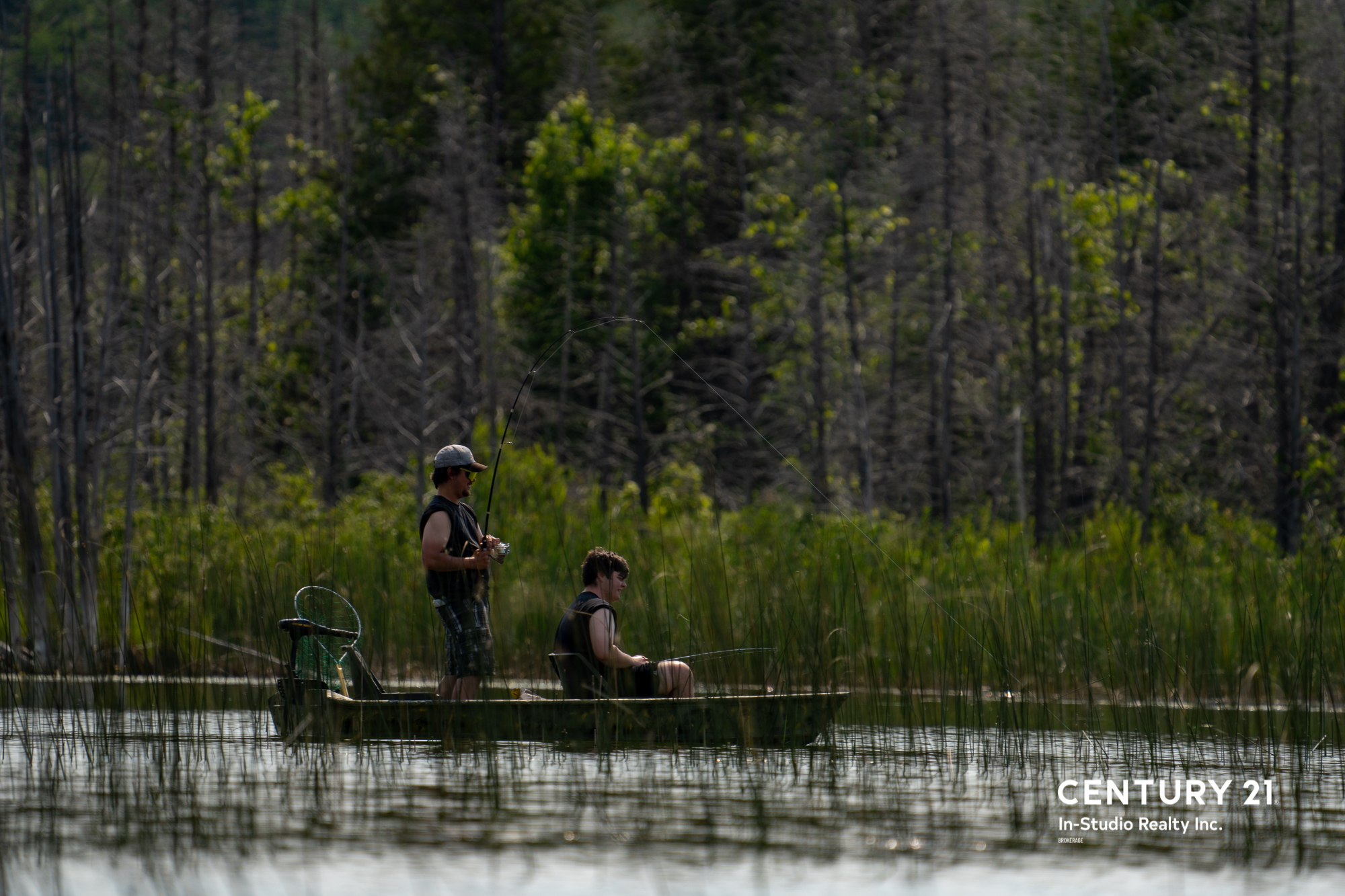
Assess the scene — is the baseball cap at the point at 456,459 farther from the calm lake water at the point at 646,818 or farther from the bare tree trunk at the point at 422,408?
the bare tree trunk at the point at 422,408

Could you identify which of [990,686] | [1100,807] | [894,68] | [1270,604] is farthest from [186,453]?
[1100,807]


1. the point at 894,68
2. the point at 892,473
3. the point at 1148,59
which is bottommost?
the point at 892,473

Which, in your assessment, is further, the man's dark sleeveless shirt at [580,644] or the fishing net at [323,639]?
the fishing net at [323,639]

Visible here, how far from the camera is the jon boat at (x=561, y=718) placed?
26.4ft

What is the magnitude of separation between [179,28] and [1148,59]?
664 inches

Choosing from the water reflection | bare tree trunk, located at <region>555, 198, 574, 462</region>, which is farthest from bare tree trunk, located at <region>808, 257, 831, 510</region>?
the water reflection

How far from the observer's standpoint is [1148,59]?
17812mm

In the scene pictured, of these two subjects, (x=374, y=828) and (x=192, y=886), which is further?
(x=374, y=828)

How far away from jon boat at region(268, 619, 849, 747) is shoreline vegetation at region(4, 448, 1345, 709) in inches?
9.6

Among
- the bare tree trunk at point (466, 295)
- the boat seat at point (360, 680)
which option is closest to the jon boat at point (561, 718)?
the boat seat at point (360, 680)

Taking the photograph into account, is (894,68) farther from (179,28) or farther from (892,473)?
(179,28)

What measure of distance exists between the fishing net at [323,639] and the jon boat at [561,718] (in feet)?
0.29

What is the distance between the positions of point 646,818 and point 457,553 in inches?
109

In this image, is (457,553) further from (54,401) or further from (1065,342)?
(1065,342)
